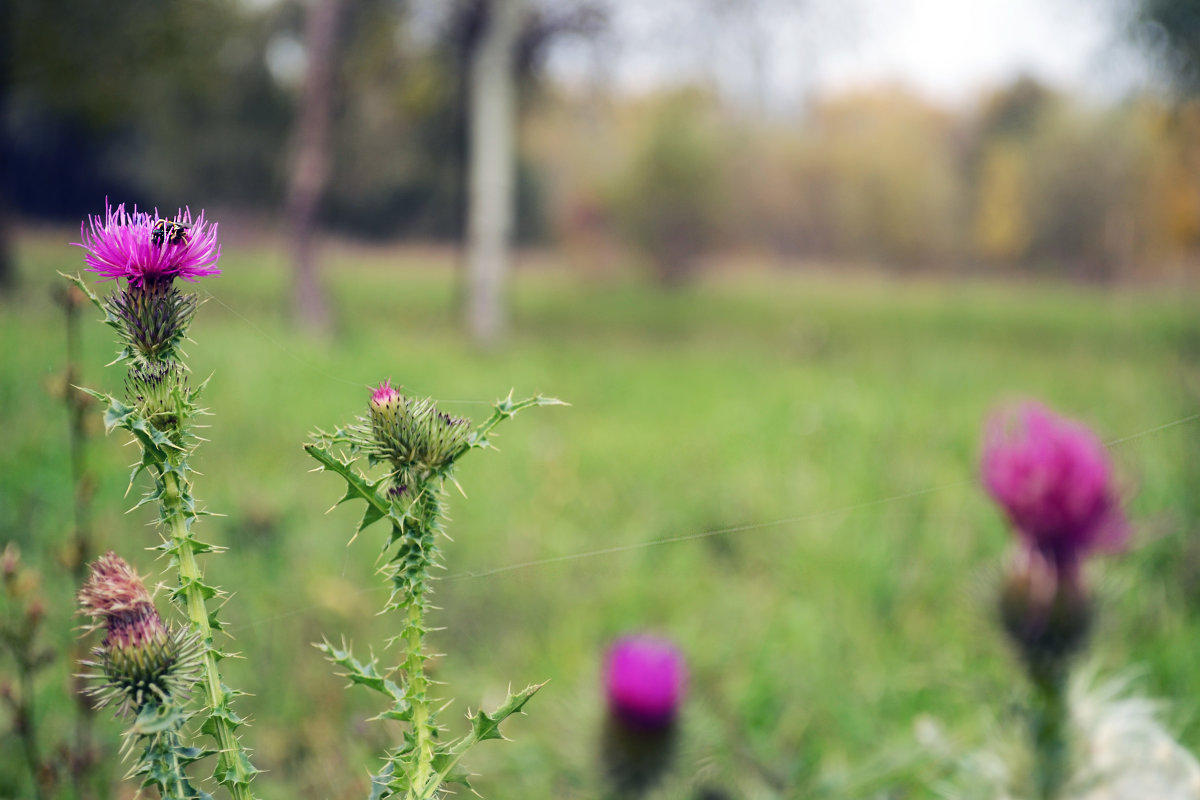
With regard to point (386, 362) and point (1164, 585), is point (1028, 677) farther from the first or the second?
point (386, 362)

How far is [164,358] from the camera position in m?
0.42

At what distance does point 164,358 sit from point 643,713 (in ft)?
3.98

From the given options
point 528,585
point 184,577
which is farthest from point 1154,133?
point 184,577

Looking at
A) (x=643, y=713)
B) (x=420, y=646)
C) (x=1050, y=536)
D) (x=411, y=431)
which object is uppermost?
(x=411, y=431)

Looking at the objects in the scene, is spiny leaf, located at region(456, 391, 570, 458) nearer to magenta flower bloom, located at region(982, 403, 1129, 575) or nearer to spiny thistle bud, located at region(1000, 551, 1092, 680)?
magenta flower bloom, located at region(982, 403, 1129, 575)

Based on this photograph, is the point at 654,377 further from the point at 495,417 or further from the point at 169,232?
the point at 169,232

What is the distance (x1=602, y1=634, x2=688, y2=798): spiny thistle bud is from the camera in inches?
57.0

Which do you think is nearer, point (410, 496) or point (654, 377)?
point (410, 496)

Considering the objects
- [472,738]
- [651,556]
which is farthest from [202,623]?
[651,556]

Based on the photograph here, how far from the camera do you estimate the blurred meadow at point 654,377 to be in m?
1.80

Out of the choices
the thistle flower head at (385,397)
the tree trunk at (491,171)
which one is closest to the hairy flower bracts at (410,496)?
the thistle flower head at (385,397)

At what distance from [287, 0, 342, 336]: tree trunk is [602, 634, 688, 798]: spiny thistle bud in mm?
6901

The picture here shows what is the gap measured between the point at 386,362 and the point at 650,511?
2630 mm

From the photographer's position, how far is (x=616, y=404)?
18.8 ft
